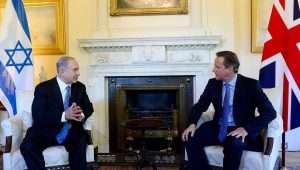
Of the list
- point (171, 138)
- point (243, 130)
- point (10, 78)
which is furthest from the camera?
point (171, 138)

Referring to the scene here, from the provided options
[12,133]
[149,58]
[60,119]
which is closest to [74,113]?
[60,119]

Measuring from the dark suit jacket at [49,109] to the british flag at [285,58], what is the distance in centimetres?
165

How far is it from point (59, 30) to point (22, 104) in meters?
1.00

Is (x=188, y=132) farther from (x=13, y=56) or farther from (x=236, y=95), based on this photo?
(x=13, y=56)

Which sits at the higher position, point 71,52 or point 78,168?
point 71,52

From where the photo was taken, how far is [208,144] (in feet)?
11.3

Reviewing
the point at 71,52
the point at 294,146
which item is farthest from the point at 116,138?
the point at 294,146

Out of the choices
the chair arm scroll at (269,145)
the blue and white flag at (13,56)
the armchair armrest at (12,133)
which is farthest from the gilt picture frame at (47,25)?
the chair arm scroll at (269,145)

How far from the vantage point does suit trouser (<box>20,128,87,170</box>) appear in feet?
10.8

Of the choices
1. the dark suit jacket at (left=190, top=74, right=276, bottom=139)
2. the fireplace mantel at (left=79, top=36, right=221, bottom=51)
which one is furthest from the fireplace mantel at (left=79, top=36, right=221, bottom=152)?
the dark suit jacket at (left=190, top=74, right=276, bottom=139)

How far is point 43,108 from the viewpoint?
351 cm

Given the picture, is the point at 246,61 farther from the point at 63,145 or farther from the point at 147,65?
the point at 63,145

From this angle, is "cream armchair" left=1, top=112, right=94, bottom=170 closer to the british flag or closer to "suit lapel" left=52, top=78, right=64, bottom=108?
"suit lapel" left=52, top=78, right=64, bottom=108

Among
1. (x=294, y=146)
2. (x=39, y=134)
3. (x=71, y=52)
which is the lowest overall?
(x=294, y=146)
